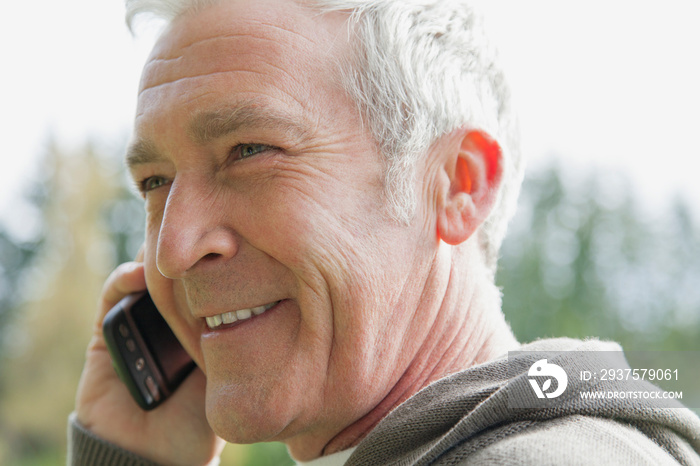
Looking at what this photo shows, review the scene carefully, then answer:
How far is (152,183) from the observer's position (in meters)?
1.59

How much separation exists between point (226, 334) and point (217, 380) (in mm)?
99

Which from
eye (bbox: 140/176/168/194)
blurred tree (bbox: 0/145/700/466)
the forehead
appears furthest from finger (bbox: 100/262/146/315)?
blurred tree (bbox: 0/145/700/466)

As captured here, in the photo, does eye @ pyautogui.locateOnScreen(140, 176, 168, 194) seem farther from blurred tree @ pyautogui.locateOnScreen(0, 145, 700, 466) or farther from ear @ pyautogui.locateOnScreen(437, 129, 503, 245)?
blurred tree @ pyautogui.locateOnScreen(0, 145, 700, 466)

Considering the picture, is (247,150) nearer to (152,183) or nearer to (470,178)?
(152,183)

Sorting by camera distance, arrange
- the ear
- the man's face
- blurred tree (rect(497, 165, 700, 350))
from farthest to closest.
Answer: blurred tree (rect(497, 165, 700, 350))
the ear
the man's face

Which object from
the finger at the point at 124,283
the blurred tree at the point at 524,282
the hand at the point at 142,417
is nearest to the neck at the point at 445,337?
the hand at the point at 142,417

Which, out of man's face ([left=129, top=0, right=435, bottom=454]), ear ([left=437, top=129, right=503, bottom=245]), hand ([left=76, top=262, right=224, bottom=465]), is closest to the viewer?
man's face ([left=129, top=0, right=435, bottom=454])

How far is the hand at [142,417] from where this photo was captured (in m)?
1.91

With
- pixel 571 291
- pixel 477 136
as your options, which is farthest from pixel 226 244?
pixel 571 291

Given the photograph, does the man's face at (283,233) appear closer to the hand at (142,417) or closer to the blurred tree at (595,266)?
the hand at (142,417)

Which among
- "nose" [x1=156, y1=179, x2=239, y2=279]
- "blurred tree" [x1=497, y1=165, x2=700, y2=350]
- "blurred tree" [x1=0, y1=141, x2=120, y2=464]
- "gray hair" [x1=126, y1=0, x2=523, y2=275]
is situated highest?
"gray hair" [x1=126, y1=0, x2=523, y2=275]

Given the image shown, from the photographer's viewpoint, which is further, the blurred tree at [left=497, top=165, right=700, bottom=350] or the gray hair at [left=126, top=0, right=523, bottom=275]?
the blurred tree at [left=497, top=165, right=700, bottom=350]

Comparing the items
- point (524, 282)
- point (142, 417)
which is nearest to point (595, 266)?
point (524, 282)

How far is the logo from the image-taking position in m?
1.02
